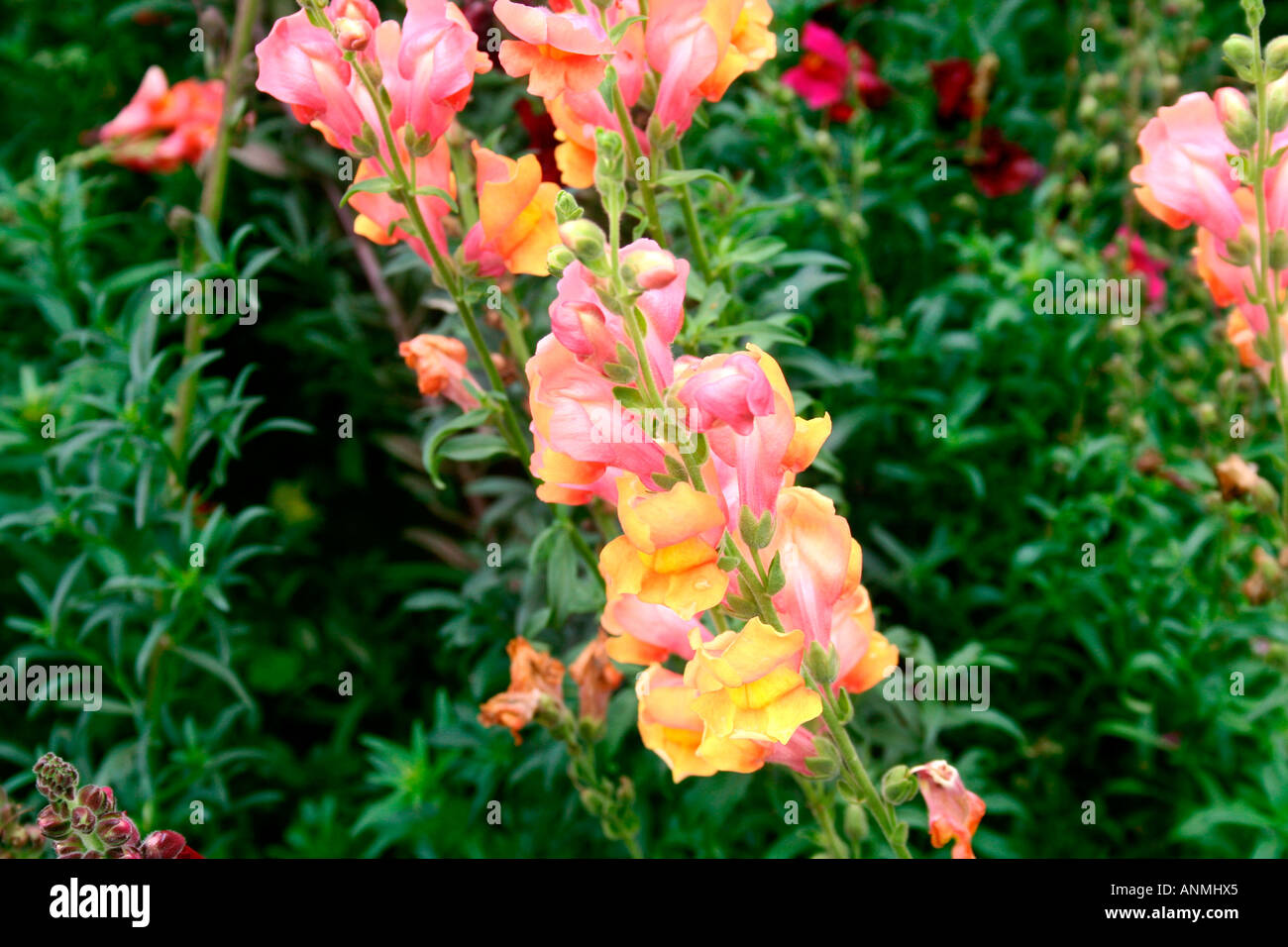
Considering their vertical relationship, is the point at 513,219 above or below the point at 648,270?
above

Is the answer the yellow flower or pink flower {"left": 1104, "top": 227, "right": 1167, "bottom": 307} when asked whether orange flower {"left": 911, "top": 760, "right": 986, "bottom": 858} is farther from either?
pink flower {"left": 1104, "top": 227, "right": 1167, "bottom": 307}

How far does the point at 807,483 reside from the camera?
1.61 m

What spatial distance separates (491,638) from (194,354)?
0.63 meters

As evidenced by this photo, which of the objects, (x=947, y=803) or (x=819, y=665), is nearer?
(x=819, y=665)

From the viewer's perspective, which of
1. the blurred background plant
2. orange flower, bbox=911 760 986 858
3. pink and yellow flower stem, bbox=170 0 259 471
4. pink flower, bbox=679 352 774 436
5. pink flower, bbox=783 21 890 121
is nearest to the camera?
pink flower, bbox=679 352 774 436

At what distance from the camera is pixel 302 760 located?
2.21 meters

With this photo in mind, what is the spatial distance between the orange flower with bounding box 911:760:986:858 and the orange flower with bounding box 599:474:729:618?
0.31 metres

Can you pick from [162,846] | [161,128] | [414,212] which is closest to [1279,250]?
[414,212]

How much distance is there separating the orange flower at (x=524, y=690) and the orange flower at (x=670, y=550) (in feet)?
1.58

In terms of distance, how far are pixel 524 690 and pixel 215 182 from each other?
1.05m

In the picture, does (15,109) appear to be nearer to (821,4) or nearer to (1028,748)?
(821,4)

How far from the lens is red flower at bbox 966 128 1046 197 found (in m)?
2.10

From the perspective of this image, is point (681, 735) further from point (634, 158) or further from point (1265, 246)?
point (1265, 246)

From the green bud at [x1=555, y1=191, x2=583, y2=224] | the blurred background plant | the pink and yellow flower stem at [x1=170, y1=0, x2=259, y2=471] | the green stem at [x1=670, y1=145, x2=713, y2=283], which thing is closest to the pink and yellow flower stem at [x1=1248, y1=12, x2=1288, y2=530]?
the blurred background plant
